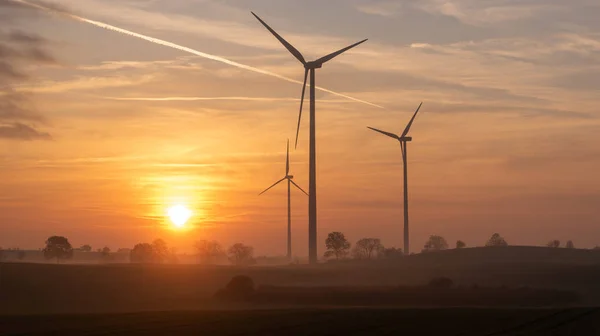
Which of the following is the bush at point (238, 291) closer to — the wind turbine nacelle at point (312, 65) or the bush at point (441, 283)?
the bush at point (441, 283)

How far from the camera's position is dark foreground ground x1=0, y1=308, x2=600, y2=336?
157 ft

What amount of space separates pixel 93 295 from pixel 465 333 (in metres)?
49.3

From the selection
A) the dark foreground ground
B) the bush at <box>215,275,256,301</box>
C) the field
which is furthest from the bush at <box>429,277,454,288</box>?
the dark foreground ground

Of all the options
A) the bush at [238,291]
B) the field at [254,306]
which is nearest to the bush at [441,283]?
the field at [254,306]

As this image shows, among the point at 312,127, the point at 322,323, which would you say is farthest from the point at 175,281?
the point at 322,323

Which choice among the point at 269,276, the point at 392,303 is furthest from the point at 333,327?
the point at 269,276

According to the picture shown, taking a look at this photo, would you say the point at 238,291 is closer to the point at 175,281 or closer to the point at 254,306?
the point at 254,306

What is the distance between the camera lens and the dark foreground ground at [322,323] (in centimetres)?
4778

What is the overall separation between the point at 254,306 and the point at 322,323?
72.6 ft

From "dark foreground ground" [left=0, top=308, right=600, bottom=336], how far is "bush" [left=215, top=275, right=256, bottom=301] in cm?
1825

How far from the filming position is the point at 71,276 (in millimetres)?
103562

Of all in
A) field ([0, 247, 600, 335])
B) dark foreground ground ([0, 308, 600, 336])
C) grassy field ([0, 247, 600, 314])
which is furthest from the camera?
grassy field ([0, 247, 600, 314])

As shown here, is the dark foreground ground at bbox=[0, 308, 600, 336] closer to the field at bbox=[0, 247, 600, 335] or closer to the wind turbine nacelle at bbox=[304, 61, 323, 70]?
the field at bbox=[0, 247, 600, 335]

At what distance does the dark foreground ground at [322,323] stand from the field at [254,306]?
0.21ft
